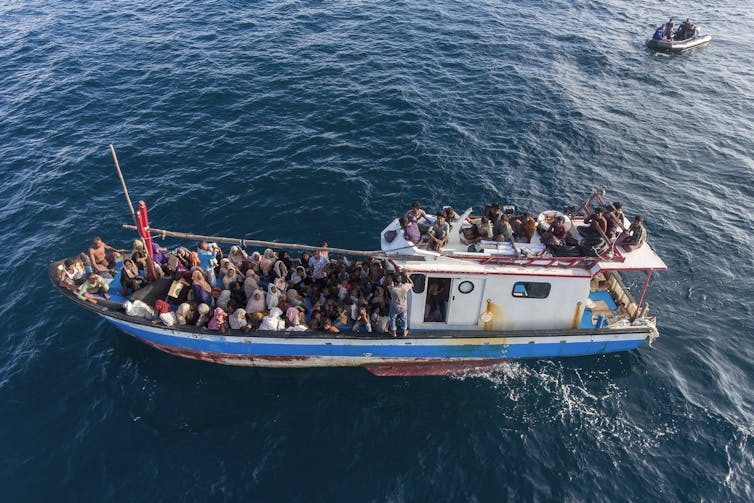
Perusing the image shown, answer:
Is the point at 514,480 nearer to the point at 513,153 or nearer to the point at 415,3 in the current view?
the point at 513,153

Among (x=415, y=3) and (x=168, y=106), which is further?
(x=415, y=3)

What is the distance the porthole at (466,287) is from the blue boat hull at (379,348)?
1.68 m

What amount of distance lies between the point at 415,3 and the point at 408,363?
40.6 metres

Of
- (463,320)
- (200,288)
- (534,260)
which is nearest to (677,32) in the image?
Answer: (534,260)

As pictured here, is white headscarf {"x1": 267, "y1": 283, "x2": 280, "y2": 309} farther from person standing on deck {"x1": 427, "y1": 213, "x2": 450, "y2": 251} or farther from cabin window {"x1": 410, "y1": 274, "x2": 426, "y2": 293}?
person standing on deck {"x1": 427, "y1": 213, "x2": 450, "y2": 251}

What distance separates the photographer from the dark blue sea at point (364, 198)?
1539 centimetres

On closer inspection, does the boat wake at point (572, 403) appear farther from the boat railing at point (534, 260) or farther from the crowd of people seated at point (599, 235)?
the crowd of people seated at point (599, 235)

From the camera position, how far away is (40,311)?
20203 millimetres

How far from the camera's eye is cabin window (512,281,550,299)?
1688 centimetres

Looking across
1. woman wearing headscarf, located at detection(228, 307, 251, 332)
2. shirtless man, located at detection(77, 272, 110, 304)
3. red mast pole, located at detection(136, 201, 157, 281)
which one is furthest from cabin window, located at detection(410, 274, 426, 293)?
shirtless man, located at detection(77, 272, 110, 304)

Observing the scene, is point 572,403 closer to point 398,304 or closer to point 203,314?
point 398,304

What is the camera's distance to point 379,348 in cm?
1750

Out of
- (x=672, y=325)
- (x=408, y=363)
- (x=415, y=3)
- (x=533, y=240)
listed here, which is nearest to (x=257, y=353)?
(x=408, y=363)

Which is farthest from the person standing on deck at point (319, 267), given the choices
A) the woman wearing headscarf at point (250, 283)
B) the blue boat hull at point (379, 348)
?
the blue boat hull at point (379, 348)
